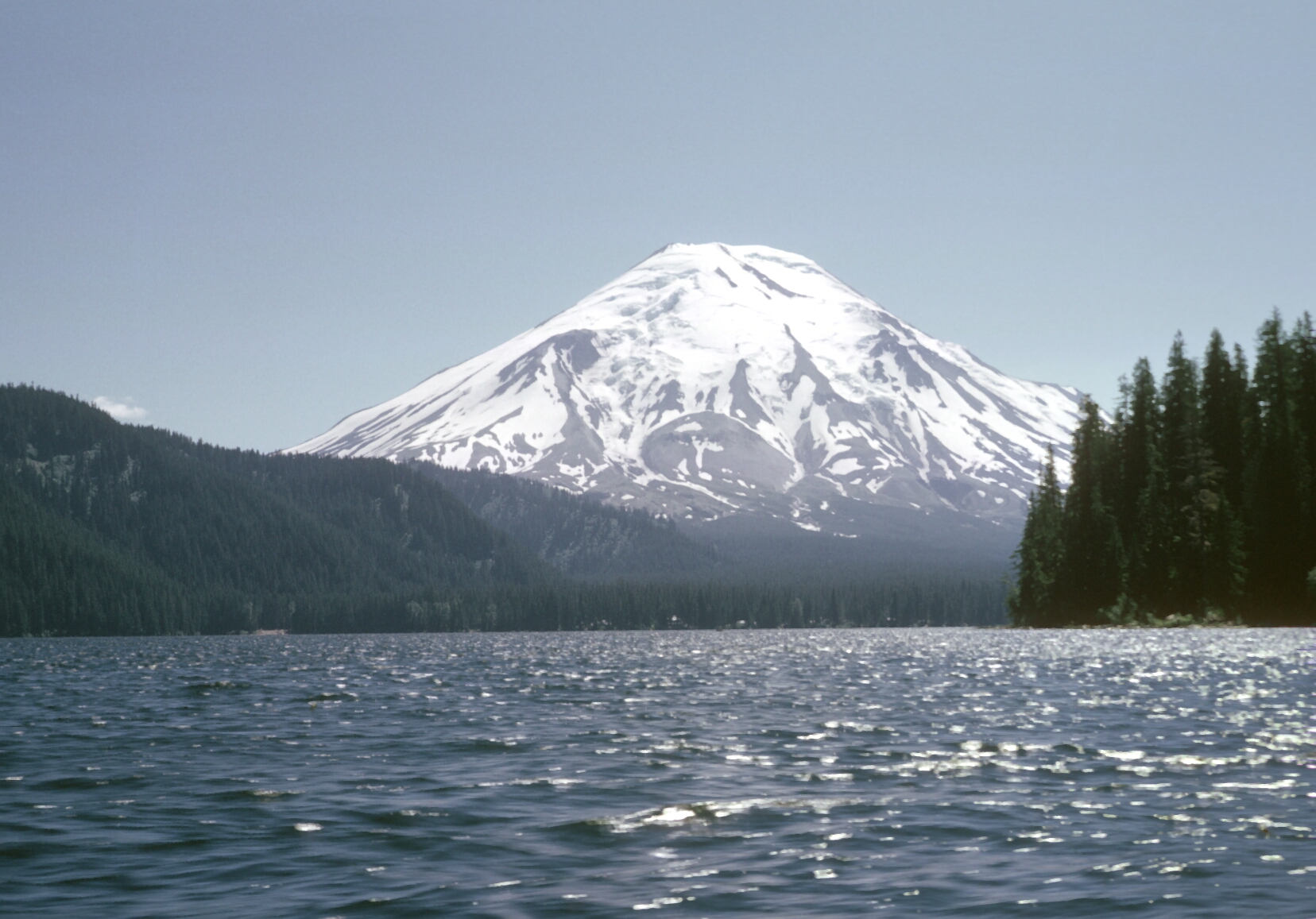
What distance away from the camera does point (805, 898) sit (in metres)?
16.5

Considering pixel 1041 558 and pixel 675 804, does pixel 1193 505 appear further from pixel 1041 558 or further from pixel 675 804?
pixel 675 804

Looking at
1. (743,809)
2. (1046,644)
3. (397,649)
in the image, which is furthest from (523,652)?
(743,809)

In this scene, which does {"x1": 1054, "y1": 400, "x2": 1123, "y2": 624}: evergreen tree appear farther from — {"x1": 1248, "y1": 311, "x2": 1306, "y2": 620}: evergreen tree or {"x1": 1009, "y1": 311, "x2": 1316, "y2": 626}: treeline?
{"x1": 1248, "y1": 311, "x2": 1306, "y2": 620}: evergreen tree

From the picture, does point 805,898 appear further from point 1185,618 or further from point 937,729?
point 1185,618

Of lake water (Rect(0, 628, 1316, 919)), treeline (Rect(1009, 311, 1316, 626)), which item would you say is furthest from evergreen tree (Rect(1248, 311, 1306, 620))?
lake water (Rect(0, 628, 1316, 919))

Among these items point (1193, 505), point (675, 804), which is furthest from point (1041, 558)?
point (675, 804)

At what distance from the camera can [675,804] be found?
79.9 ft

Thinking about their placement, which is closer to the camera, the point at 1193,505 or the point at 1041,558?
the point at 1193,505

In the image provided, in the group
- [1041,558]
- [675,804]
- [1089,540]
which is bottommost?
[675,804]

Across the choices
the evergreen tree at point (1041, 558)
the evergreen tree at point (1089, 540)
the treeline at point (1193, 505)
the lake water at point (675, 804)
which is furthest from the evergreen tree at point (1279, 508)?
the lake water at point (675, 804)

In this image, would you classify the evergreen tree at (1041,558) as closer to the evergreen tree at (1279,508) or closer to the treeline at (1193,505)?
the treeline at (1193,505)

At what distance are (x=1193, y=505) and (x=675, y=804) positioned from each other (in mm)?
115844

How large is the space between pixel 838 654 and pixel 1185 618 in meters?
43.3

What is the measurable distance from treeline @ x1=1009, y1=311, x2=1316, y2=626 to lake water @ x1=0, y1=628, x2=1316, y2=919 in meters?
72.9
